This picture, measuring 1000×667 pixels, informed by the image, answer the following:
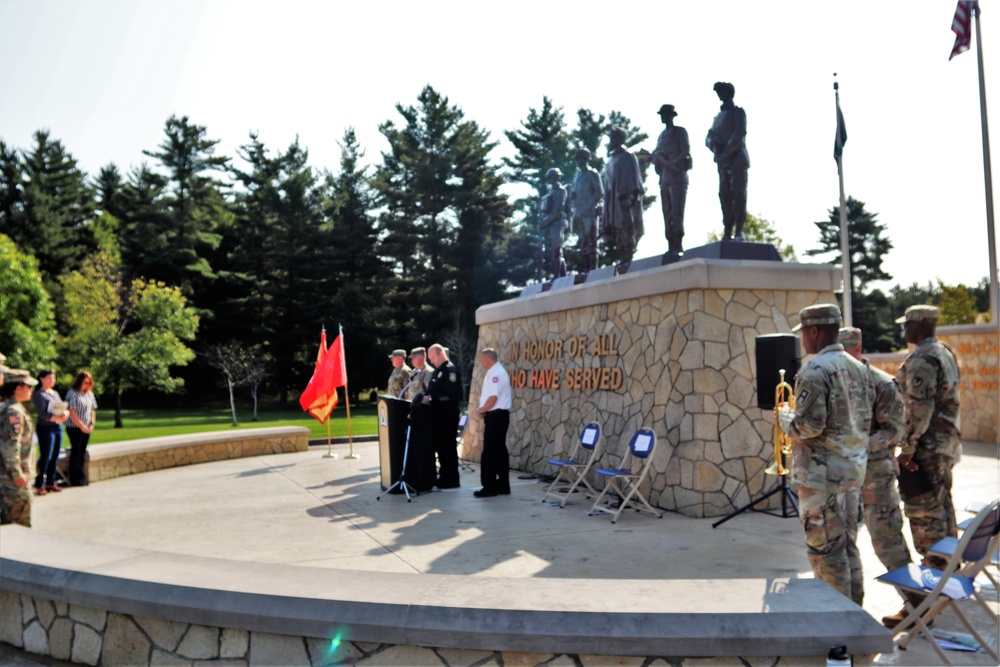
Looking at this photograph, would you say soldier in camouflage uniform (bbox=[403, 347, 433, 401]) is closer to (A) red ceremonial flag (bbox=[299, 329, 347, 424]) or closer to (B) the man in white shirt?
(B) the man in white shirt

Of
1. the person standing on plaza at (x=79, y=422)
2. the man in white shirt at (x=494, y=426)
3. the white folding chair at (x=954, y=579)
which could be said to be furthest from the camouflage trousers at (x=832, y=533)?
the person standing on plaza at (x=79, y=422)

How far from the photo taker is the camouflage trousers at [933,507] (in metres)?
5.50

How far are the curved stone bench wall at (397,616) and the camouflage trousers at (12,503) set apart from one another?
3.23m

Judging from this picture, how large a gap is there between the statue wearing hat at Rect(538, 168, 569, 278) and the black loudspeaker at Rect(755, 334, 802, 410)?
7541 mm

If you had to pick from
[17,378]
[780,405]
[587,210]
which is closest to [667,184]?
[587,210]

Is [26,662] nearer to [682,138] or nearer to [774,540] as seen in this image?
[774,540]

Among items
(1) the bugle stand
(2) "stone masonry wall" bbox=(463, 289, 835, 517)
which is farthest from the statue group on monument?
(1) the bugle stand

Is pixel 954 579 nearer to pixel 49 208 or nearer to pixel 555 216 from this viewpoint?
pixel 555 216

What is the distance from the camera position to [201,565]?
4.85m

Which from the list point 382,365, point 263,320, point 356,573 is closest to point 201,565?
point 356,573

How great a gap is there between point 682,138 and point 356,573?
8.38 metres

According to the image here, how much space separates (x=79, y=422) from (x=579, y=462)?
25.0 feet

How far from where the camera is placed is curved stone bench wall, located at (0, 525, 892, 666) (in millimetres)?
3553

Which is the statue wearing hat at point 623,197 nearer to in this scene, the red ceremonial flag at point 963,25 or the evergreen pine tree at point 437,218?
the red ceremonial flag at point 963,25
